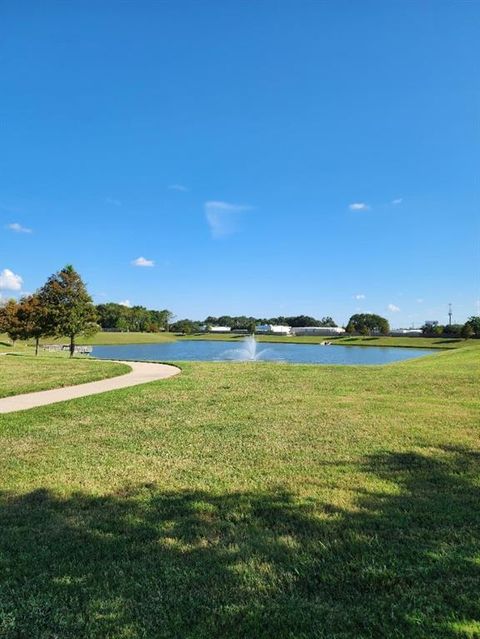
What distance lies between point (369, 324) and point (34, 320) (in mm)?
101859

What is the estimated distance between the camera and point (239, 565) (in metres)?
3.05

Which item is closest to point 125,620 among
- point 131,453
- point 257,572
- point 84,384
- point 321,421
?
point 257,572

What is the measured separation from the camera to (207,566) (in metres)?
3.05

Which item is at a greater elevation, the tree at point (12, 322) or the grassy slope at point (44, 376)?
the tree at point (12, 322)

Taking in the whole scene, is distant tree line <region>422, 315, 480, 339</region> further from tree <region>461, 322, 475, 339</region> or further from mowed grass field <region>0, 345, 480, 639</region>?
mowed grass field <region>0, 345, 480, 639</region>

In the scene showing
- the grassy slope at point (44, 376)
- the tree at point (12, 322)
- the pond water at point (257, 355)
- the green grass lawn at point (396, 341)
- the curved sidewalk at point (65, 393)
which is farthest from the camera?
the green grass lawn at point (396, 341)

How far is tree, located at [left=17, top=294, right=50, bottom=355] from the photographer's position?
2915cm

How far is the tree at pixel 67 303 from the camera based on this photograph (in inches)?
1132

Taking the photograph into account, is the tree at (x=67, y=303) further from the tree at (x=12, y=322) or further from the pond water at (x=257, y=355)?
the tree at (x=12, y=322)

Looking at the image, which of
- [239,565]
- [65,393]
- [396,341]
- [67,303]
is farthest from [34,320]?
[396,341]

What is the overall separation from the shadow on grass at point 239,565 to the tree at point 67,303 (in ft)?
84.7

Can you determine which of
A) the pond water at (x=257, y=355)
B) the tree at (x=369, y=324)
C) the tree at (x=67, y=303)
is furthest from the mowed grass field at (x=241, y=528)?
the tree at (x=369, y=324)

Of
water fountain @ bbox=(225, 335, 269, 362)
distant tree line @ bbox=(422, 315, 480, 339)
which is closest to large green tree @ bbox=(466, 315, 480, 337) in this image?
distant tree line @ bbox=(422, 315, 480, 339)

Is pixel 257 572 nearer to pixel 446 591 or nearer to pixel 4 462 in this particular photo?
pixel 446 591
